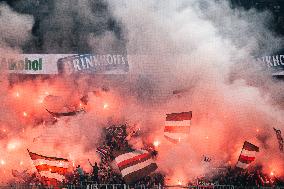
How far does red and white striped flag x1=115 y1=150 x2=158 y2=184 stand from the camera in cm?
923

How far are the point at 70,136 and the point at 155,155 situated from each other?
2608 mm

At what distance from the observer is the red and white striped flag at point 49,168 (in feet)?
30.2

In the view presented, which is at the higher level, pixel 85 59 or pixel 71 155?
pixel 85 59

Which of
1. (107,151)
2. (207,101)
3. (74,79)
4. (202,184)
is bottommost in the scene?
(202,184)

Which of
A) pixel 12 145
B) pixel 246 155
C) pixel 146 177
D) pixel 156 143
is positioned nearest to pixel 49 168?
pixel 146 177

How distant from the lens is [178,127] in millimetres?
→ 10617

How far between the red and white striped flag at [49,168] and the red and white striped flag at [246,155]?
4365 millimetres

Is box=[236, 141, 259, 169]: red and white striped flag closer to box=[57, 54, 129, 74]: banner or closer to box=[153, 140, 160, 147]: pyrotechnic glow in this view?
box=[153, 140, 160, 147]: pyrotechnic glow

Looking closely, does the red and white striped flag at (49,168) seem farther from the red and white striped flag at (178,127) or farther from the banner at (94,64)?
the banner at (94,64)

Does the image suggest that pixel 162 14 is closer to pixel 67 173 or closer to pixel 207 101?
pixel 207 101

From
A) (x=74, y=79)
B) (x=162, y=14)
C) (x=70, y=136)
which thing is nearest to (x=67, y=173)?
(x=70, y=136)

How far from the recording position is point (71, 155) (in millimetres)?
11016

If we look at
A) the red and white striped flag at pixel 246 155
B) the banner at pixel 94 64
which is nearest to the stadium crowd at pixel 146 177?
the red and white striped flag at pixel 246 155

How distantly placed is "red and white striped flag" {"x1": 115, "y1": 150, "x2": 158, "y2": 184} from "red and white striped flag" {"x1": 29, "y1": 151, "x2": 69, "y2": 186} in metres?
1.32
